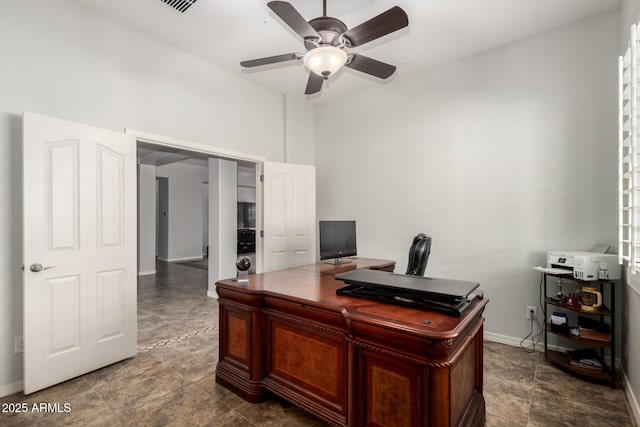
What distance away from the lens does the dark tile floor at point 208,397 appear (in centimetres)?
192

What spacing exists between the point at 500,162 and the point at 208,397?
134 inches

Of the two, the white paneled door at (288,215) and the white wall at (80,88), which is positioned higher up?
the white wall at (80,88)

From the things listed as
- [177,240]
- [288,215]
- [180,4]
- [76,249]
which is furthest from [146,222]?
[180,4]

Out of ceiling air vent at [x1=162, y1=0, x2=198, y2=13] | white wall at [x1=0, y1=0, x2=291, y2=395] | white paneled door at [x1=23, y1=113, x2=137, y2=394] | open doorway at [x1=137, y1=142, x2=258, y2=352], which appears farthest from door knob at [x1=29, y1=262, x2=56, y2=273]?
ceiling air vent at [x1=162, y1=0, x2=198, y2=13]

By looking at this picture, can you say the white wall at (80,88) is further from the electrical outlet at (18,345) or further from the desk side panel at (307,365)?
the desk side panel at (307,365)

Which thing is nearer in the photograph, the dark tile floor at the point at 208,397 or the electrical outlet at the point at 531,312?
the dark tile floor at the point at 208,397

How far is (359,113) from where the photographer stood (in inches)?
170

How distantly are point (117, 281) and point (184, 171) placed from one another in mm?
7136

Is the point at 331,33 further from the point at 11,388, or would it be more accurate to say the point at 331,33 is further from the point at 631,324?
the point at 11,388

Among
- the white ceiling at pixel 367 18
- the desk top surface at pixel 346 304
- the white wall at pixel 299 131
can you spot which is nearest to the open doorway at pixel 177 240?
the white wall at pixel 299 131

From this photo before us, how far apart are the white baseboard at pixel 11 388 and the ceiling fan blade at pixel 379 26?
11.4ft

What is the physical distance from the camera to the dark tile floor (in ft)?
6.30

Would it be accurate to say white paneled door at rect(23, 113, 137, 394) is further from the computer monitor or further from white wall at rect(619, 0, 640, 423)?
white wall at rect(619, 0, 640, 423)

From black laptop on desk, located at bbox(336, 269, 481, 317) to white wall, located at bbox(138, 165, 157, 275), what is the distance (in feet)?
21.3
